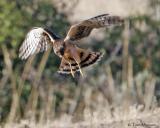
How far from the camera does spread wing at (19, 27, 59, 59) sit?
899 centimetres

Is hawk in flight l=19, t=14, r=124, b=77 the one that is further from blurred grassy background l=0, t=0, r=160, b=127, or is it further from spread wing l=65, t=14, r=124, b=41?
blurred grassy background l=0, t=0, r=160, b=127

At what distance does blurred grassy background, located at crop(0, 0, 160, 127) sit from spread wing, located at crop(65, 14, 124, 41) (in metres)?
3.03

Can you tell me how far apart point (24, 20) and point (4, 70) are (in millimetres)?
996

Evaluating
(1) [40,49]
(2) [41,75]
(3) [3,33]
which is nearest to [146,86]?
(2) [41,75]

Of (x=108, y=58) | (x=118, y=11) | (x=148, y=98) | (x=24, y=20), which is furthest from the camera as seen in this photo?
(x=118, y=11)

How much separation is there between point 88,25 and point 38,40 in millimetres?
686

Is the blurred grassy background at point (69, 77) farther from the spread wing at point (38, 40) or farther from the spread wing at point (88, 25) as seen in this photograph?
the spread wing at point (88, 25)

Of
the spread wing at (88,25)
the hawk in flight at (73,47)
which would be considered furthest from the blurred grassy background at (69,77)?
the spread wing at (88,25)

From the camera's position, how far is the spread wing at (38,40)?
8992 mm

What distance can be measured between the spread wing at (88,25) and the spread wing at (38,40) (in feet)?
0.68

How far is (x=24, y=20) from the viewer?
13484 mm

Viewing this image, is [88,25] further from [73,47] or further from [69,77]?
[69,77]

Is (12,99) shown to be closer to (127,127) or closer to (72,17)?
(72,17)

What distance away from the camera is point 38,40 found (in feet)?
29.7
